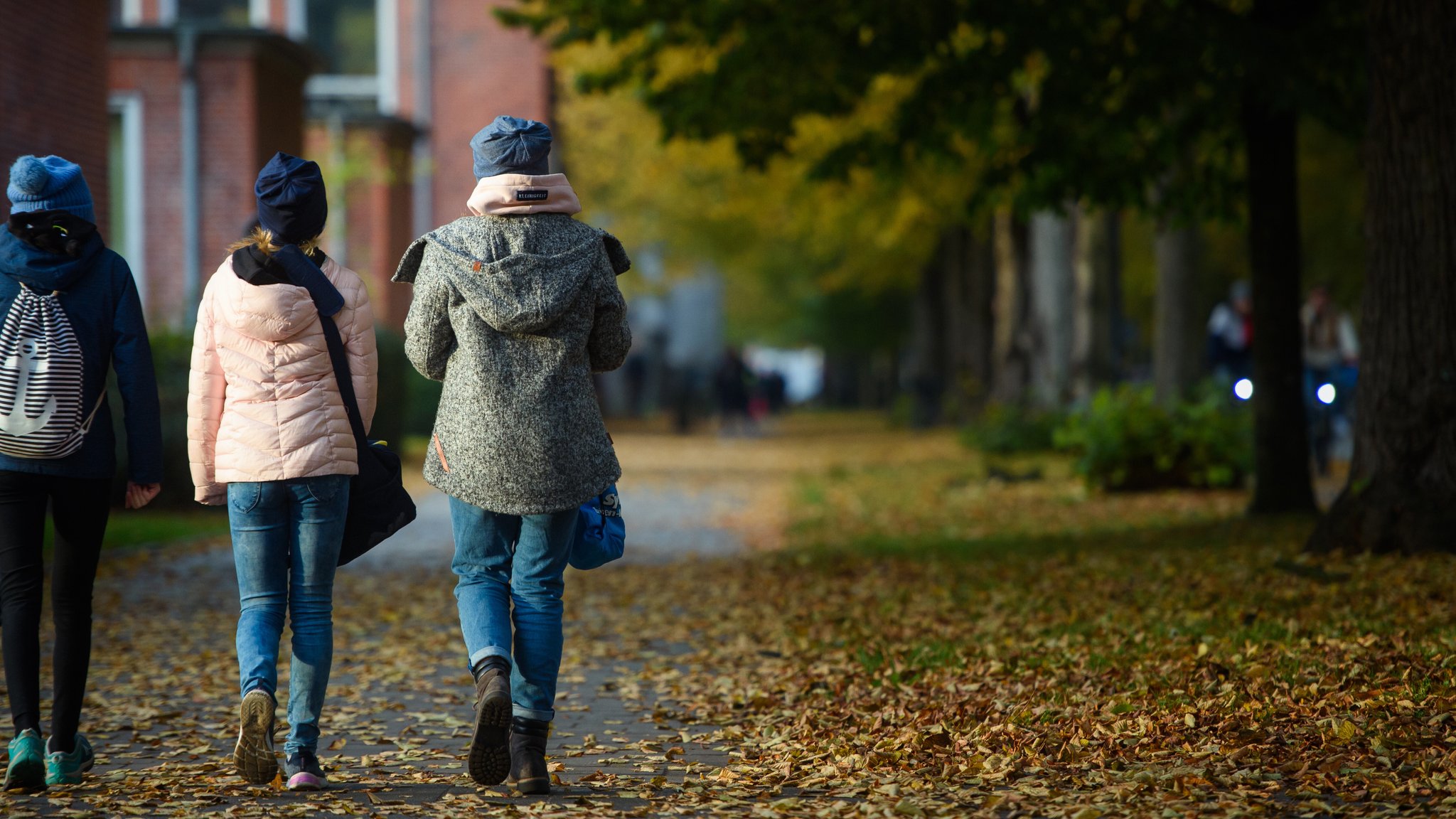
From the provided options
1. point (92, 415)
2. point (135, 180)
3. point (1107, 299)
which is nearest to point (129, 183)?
point (135, 180)

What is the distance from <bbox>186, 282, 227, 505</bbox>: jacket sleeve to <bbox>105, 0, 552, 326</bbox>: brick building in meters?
8.12

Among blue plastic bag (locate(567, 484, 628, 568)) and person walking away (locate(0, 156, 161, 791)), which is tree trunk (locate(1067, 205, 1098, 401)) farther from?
person walking away (locate(0, 156, 161, 791))

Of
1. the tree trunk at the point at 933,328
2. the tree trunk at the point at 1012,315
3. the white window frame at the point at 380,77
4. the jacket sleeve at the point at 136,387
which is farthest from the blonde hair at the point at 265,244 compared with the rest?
the tree trunk at the point at 933,328

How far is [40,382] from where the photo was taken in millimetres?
4828

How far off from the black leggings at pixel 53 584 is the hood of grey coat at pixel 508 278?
4.17ft

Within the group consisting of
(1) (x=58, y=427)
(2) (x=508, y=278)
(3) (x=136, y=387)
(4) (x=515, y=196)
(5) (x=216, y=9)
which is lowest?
(1) (x=58, y=427)

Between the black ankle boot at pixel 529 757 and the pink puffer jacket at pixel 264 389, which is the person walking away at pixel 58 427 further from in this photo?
the black ankle boot at pixel 529 757

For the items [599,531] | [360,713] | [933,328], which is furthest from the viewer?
[933,328]

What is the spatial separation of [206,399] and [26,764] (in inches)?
45.7

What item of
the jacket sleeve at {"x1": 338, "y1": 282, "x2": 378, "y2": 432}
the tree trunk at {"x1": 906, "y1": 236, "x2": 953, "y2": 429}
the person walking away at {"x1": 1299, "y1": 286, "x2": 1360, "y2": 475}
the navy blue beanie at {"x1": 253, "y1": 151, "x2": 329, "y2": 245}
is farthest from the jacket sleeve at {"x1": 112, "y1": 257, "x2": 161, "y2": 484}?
the tree trunk at {"x1": 906, "y1": 236, "x2": 953, "y2": 429}

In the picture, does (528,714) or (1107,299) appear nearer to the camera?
(528,714)

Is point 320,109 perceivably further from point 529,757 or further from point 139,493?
point 529,757

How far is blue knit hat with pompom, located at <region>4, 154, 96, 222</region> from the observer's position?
4.88 metres

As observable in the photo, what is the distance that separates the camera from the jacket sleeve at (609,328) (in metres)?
4.84
